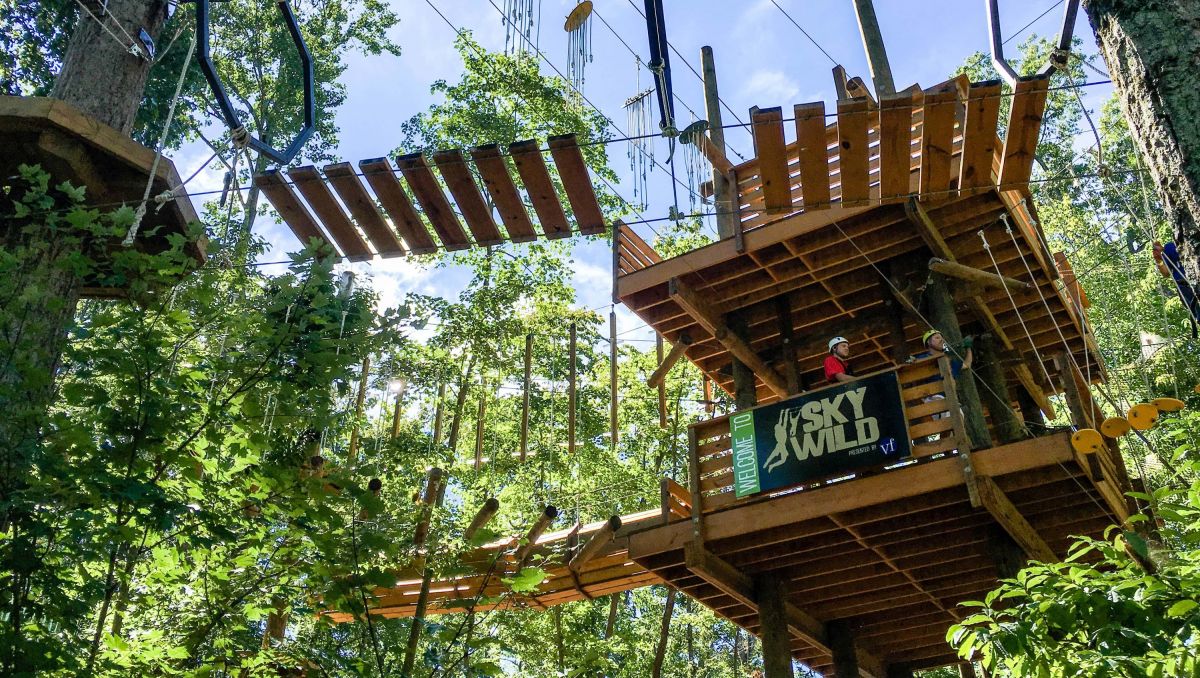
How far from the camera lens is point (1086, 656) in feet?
11.9

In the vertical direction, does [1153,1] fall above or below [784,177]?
below

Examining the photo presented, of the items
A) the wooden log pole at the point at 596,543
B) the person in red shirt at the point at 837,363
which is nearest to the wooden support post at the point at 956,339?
the person in red shirt at the point at 837,363

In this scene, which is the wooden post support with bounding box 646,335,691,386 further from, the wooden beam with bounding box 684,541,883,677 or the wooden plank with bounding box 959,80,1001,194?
the wooden plank with bounding box 959,80,1001,194

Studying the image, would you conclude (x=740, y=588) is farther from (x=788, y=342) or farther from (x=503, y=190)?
(x=503, y=190)

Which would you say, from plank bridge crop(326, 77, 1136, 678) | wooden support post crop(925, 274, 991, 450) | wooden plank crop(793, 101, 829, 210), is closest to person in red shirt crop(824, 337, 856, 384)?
plank bridge crop(326, 77, 1136, 678)

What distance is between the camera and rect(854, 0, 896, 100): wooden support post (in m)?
11.4

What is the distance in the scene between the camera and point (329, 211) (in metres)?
5.92

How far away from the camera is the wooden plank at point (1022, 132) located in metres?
5.75

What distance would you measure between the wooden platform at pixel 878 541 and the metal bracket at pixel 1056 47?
308cm

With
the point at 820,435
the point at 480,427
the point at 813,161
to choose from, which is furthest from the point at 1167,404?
the point at 480,427

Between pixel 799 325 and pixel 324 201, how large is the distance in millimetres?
5625

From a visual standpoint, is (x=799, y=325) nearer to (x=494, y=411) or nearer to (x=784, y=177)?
(x=784, y=177)

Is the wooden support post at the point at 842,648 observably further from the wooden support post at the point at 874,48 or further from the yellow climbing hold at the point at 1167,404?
the wooden support post at the point at 874,48

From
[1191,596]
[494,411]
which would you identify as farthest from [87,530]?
[494,411]
